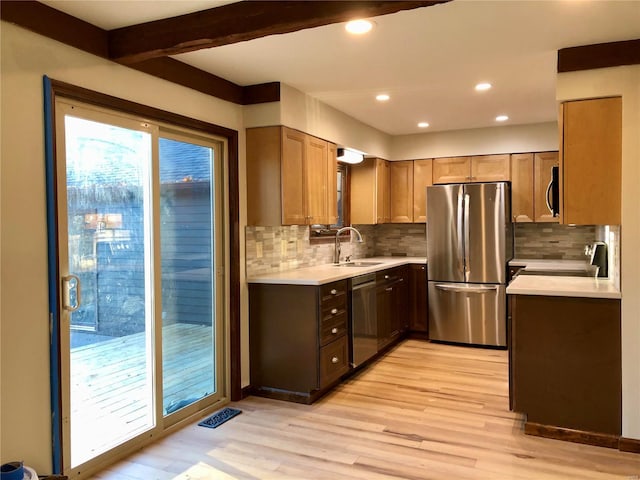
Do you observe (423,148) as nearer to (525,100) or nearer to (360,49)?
(525,100)

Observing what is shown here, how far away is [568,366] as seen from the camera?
122 inches

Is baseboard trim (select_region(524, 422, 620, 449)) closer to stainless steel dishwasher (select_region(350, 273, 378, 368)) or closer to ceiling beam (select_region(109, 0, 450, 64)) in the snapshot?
stainless steel dishwasher (select_region(350, 273, 378, 368))

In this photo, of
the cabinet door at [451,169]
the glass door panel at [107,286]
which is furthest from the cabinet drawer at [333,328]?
the cabinet door at [451,169]

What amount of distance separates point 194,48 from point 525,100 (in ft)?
10.3

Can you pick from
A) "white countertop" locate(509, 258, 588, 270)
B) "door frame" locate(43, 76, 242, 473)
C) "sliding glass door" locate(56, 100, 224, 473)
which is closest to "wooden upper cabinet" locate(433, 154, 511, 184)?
"white countertop" locate(509, 258, 588, 270)

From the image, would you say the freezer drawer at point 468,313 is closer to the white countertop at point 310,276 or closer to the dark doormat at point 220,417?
the white countertop at point 310,276

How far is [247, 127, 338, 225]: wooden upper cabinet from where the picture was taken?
3.85 meters

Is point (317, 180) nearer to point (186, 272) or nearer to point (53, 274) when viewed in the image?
point (186, 272)

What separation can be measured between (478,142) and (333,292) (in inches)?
117

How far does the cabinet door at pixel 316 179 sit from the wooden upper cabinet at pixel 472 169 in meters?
1.99

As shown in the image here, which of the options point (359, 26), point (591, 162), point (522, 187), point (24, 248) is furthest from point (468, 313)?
point (24, 248)

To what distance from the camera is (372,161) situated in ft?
19.3

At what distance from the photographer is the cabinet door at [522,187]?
560cm

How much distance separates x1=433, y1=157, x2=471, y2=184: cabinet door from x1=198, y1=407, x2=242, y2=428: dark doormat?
3.71 meters
